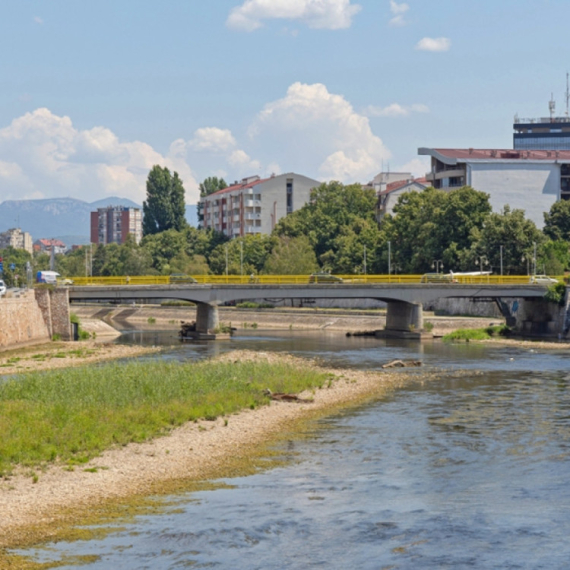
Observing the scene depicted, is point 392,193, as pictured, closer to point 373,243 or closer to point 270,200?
point 270,200

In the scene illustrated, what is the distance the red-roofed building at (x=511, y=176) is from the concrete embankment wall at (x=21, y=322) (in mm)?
80066

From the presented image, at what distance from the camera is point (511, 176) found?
149m

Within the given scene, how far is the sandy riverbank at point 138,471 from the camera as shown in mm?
25812

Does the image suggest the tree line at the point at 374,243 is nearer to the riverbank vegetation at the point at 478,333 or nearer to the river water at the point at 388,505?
the riverbank vegetation at the point at 478,333

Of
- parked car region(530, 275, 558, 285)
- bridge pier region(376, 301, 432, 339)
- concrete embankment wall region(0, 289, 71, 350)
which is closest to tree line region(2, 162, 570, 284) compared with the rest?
parked car region(530, 275, 558, 285)

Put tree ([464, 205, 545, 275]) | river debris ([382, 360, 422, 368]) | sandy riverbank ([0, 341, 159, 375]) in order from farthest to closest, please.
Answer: tree ([464, 205, 545, 275]), river debris ([382, 360, 422, 368]), sandy riverbank ([0, 341, 159, 375])

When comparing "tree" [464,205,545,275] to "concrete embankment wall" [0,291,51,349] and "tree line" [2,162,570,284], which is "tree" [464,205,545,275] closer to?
"tree line" [2,162,570,284]

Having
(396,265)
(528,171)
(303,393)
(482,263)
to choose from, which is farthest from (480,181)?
(303,393)

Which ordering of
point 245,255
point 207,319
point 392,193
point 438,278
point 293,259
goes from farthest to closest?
point 392,193 < point 245,255 < point 293,259 < point 438,278 < point 207,319

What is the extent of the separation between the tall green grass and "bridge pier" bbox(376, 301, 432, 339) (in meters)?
41.3

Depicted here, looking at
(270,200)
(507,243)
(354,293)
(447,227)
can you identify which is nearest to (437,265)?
(447,227)

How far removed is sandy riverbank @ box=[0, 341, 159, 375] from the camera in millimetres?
62497

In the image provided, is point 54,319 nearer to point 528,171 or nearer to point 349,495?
point 349,495

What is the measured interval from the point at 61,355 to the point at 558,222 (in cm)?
9031
